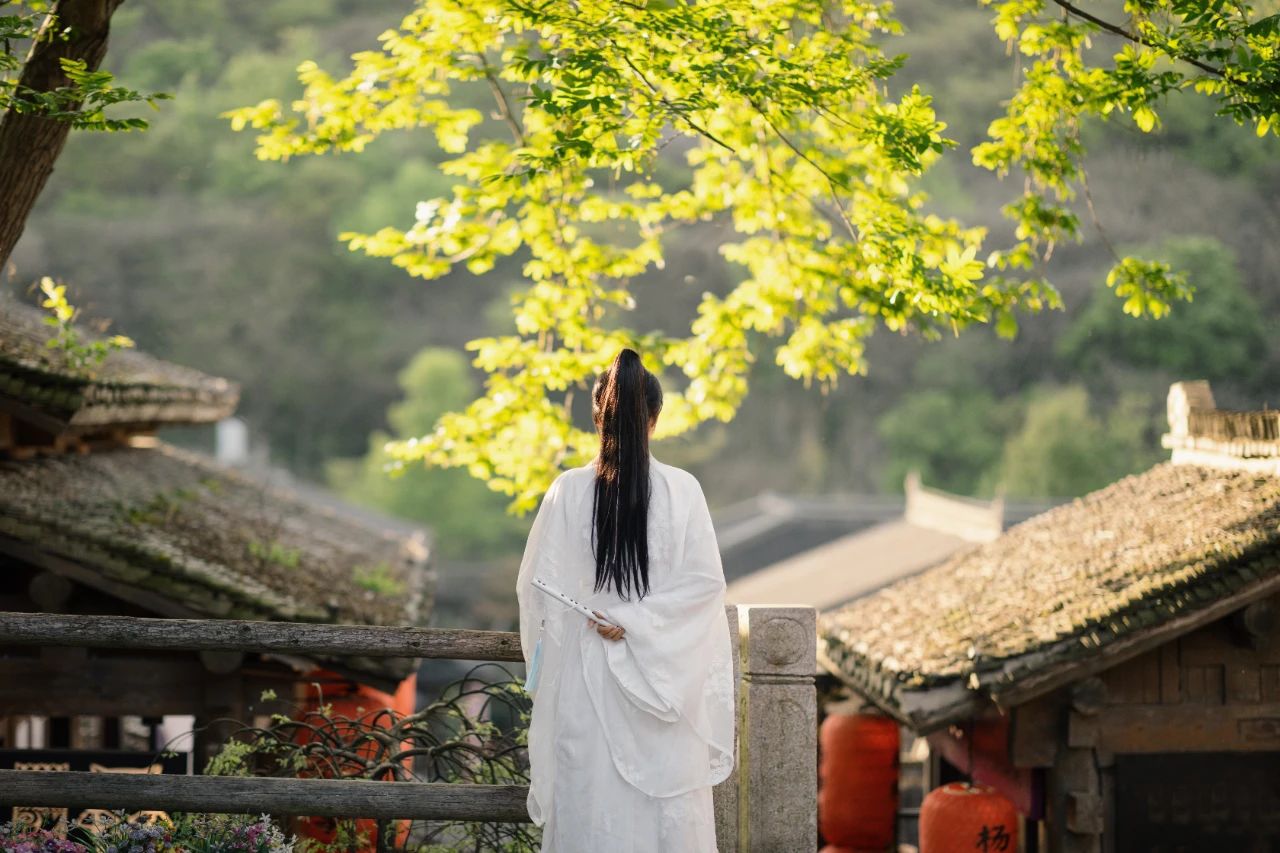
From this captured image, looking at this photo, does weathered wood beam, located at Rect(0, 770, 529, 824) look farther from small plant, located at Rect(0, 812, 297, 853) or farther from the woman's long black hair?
the woman's long black hair

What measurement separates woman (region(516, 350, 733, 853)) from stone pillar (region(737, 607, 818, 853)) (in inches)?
23.7

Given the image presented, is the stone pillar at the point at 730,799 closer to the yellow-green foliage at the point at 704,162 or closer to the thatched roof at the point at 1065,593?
→ the yellow-green foliage at the point at 704,162

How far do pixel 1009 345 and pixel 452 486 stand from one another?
1848 centimetres

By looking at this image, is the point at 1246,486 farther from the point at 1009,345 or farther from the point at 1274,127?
the point at 1009,345

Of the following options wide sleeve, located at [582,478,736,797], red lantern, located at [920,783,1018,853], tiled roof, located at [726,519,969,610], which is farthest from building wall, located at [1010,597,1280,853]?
tiled roof, located at [726,519,969,610]

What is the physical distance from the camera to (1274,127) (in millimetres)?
6223

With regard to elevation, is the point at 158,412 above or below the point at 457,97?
below

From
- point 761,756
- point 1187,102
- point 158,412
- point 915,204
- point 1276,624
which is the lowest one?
point 761,756

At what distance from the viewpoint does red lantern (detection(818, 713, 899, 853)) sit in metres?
10.1

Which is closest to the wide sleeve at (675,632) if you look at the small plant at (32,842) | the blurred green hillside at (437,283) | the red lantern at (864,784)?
the small plant at (32,842)

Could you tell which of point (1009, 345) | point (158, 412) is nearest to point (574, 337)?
point (158, 412)

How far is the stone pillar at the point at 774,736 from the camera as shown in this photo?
4922mm

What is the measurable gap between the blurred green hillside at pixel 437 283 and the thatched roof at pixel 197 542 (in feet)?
79.7

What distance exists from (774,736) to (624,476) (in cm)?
139
